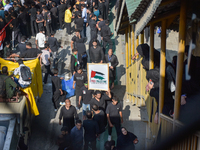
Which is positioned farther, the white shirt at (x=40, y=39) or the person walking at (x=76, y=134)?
the white shirt at (x=40, y=39)

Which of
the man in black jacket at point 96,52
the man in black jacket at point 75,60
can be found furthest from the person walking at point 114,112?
the man in black jacket at point 75,60

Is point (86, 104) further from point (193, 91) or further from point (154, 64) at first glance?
point (193, 91)

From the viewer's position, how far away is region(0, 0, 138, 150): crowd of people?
661 centimetres

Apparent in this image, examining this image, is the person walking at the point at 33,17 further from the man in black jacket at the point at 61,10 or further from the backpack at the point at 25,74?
the backpack at the point at 25,74

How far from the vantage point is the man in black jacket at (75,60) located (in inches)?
411

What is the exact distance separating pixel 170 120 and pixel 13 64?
6.54m

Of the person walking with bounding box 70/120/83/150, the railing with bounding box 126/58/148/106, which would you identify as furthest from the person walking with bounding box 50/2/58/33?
the person walking with bounding box 70/120/83/150

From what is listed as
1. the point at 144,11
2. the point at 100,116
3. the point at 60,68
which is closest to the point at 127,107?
the point at 100,116

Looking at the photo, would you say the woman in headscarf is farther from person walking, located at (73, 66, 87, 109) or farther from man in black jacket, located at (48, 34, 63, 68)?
man in black jacket, located at (48, 34, 63, 68)

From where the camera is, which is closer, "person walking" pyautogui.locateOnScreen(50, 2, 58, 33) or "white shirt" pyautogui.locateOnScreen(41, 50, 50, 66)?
"white shirt" pyautogui.locateOnScreen(41, 50, 50, 66)

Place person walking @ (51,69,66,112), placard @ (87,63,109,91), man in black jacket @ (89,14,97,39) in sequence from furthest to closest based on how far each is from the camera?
1. man in black jacket @ (89,14,97,39)
2. person walking @ (51,69,66,112)
3. placard @ (87,63,109,91)

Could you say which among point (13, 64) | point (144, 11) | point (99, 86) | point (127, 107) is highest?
point (144, 11)

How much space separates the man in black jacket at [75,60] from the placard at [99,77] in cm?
229

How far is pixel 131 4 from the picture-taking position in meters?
4.77
